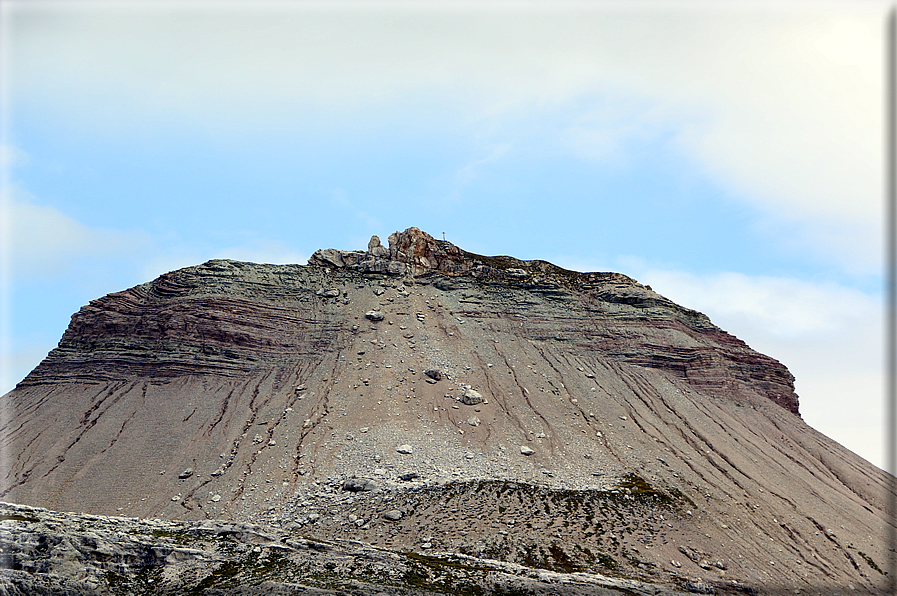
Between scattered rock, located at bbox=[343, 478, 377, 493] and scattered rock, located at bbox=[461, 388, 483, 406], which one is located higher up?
scattered rock, located at bbox=[461, 388, 483, 406]

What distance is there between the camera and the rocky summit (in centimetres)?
4659

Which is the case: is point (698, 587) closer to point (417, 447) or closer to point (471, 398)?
point (417, 447)

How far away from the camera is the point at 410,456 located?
2719 inches

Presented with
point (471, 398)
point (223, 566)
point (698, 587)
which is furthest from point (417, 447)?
point (698, 587)

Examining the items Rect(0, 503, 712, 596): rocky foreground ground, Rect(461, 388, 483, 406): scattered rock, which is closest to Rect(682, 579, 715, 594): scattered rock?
Rect(0, 503, 712, 596): rocky foreground ground

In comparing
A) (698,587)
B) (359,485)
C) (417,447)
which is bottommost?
(698,587)

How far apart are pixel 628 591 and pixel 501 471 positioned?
73.7 ft

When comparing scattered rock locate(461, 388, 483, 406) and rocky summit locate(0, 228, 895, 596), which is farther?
scattered rock locate(461, 388, 483, 406)

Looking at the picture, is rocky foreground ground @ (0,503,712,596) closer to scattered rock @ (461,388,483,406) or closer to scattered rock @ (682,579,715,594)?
scattered rock @ (682,579,715,594)

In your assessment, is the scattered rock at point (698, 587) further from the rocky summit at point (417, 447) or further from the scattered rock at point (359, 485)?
the scattered rock at point (359, 485)

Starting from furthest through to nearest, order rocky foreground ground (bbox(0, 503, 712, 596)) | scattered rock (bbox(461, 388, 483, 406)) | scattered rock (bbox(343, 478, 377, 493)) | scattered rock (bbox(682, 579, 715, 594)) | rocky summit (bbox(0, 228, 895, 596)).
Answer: scattered rock (bbox(461, 388, 483, 406)) → scattered rock (bbox(343, 478, 377, 493)) → scattered rock (bbox(682, 579, 715, 594)) → rocky summit (bbox(0, 228, 895, 596)) → rocky foreground ground (bbox(0, 503, 712, 596))

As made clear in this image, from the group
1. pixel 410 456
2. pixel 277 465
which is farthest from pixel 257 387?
pixel 410 456

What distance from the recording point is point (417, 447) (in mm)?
70875

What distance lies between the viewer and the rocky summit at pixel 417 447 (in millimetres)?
46594
